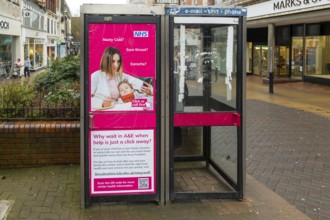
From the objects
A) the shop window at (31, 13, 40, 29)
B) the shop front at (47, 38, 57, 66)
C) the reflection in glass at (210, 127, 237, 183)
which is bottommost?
the reflection in glass at (210, 127, 237, 183)

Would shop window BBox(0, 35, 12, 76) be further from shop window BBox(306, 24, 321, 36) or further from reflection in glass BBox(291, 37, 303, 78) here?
shop window BBox(306, 24, 321, 36)

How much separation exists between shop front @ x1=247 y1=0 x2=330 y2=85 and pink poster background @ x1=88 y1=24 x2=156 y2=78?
49.8ft

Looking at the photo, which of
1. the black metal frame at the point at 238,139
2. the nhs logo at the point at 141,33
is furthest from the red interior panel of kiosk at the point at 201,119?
the nhs logo at the point at 141,33

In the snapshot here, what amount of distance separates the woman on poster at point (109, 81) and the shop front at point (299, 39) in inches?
606

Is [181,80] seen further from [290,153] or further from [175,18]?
[290,153]

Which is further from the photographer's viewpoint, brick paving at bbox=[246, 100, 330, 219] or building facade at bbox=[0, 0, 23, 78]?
building facade at bbox=[0, 0, 23, 78]

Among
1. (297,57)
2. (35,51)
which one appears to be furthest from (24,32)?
(297,57)

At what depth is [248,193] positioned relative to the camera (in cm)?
528

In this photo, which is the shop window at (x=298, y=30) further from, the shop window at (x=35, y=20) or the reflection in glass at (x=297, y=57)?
the shop window at (x=35, y=20)

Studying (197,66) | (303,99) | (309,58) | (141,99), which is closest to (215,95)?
(197,66)

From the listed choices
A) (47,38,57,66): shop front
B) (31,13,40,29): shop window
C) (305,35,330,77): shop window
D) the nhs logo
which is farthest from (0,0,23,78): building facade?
the nhs logo

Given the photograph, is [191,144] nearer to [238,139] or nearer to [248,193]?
[248,193]

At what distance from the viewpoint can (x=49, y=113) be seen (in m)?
6.55

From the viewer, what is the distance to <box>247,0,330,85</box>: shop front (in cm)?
2029
